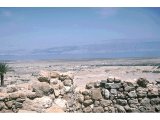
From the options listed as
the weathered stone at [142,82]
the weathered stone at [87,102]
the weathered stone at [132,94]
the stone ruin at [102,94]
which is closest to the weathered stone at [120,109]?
the stone ruin at [102,94]

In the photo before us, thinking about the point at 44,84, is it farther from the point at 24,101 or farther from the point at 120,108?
the point at 120,108

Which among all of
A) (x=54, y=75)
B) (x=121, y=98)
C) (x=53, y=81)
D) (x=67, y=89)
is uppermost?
(x=54, y=75)

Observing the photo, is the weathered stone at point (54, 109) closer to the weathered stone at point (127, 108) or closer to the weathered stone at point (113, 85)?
the weathered stone at point (113, 85)

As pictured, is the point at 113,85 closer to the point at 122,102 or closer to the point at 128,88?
the point at 128,88

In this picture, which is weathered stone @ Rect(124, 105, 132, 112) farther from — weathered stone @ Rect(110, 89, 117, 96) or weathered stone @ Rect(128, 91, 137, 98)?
weathered stone @ Rect(110, 89, 117, 96)

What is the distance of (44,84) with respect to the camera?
919 centimetres

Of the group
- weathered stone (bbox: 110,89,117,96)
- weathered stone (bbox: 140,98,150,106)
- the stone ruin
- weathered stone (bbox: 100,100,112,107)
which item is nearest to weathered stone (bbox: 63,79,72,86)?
the stone ruin

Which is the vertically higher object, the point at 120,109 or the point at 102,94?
the point at 102,94

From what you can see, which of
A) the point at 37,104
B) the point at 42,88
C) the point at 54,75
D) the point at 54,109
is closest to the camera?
the point at 37,104

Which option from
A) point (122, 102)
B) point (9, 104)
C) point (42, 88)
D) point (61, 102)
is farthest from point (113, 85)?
point (9, 104)

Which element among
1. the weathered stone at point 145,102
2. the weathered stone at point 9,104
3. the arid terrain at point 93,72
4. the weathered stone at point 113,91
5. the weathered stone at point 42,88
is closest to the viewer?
the weathered stone at point 9,104

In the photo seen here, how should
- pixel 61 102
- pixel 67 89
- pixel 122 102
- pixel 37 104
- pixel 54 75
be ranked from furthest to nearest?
pixel 54 75, pixel 122 102, pixel 67 89, pixel 61 102, pixel 37 104

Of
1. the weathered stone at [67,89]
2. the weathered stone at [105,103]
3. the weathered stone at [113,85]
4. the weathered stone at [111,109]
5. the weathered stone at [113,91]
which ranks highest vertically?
the weathered stone at [113,85]
